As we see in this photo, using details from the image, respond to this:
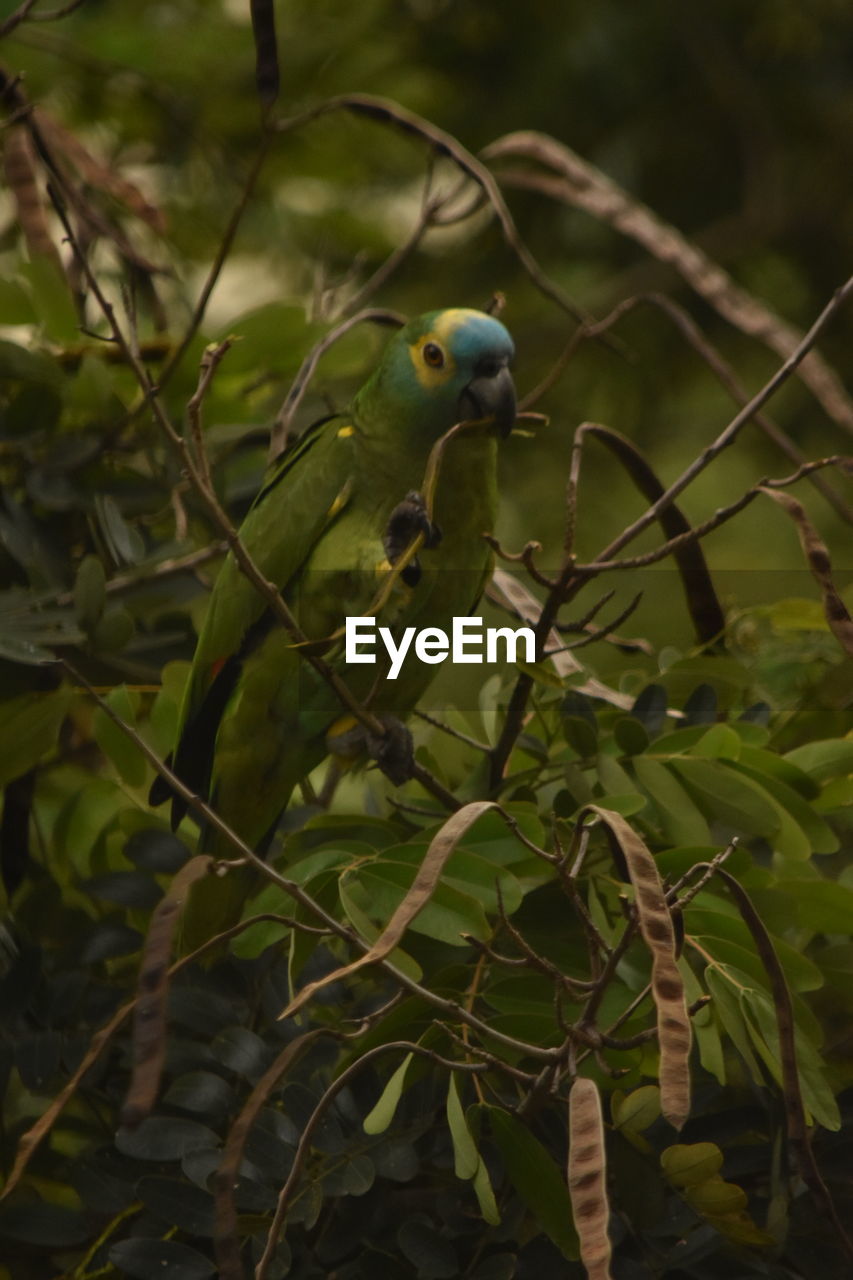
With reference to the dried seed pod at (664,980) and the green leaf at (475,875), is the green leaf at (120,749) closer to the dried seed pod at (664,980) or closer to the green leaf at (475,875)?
the green leaf at (475,875)

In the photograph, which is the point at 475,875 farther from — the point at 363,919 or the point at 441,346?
the point at 441,346

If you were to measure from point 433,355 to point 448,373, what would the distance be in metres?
0.02

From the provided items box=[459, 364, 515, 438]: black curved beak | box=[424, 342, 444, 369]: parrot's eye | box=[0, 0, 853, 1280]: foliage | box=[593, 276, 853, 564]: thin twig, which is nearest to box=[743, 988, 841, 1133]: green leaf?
box=[0, 0, 853, 1280]: foliage

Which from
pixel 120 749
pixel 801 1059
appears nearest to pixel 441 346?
pixel 120 749

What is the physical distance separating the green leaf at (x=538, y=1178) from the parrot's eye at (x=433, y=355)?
2.15 ft

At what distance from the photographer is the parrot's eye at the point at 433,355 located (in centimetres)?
106

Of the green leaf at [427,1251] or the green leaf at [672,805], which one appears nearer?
the green leaf at [427,1251]

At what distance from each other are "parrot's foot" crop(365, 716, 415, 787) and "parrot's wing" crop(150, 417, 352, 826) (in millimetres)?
138

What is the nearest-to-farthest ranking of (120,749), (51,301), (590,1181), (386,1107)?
(590,1181) < (386,1107) < (120,749) < (51,301)

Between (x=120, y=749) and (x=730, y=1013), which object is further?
(x=120, y=749)

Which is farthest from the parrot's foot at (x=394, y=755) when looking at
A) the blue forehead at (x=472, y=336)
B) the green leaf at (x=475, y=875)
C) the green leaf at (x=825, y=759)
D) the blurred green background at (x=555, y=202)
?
the blurred green background at (x=555, y=202)

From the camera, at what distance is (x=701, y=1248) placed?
0.58 m

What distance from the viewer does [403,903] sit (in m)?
0.48

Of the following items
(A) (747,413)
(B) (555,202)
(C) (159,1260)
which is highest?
(B) (555,202)
